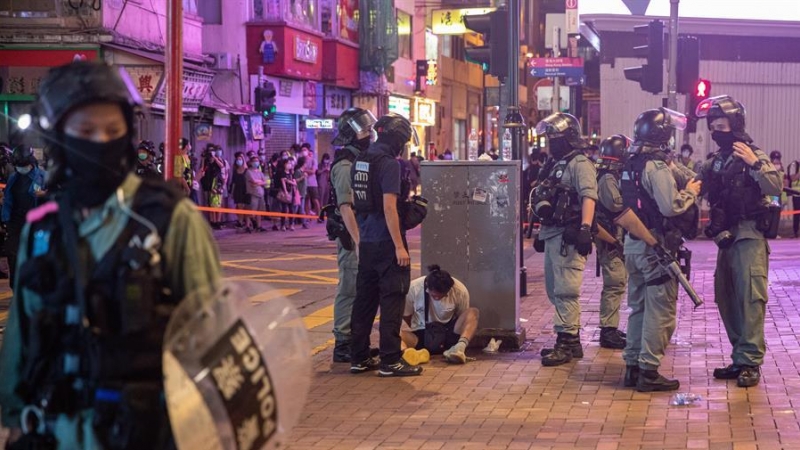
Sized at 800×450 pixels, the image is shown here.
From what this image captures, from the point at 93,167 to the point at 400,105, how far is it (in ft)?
136

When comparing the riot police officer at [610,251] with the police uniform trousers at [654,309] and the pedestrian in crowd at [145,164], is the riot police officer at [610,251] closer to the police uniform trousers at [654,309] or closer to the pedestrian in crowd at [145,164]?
the police uniform trousers at [654,309]

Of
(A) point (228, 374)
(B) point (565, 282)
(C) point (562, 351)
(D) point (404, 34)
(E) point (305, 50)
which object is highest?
(D) point (404, 34)

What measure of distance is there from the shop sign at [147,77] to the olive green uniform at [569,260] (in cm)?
1554

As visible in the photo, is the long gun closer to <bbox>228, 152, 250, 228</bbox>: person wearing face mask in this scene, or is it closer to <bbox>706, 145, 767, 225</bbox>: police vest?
<bbox>706, 145, 767, 225</bbox>: police vest

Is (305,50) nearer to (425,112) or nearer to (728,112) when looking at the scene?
(425,112)

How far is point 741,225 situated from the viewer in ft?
28.4

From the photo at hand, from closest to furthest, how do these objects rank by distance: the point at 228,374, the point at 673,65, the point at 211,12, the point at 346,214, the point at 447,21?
the point at 228,374
the point at 346,214
the point at 673,65
the point at 211,12
the point at 447,21

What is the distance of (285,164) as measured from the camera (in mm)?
28344

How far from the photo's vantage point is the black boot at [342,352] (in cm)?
994

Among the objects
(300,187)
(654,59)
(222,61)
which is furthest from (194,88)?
(654,59)

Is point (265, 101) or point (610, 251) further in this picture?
point (265, 101)

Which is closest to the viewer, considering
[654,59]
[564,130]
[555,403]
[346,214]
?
[555,403]

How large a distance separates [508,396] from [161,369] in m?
5.45

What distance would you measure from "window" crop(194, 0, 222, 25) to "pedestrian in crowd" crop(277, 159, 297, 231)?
6356mm
